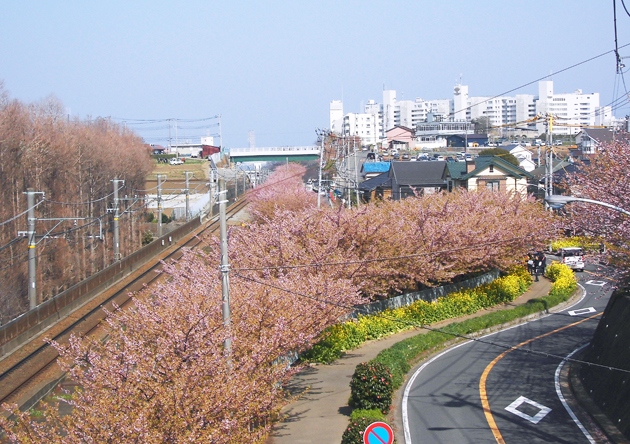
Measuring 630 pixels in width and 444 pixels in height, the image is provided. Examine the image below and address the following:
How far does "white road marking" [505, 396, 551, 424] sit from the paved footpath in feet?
14.0

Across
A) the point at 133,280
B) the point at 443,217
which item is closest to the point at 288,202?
the point at 133,280

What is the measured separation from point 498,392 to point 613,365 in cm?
310

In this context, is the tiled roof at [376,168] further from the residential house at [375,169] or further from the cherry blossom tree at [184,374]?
the cherry blossom tree at [184,374]

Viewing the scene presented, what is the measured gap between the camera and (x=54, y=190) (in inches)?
1505

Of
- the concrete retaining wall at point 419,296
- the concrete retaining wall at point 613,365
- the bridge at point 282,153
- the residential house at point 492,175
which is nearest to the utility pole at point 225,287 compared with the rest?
the concrete retaining wall at point 613,365

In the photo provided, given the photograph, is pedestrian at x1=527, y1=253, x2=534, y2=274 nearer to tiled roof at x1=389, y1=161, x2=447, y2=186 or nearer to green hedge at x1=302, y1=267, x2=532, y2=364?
green hedge at x1=302, y1=267, x2=532, y2=364

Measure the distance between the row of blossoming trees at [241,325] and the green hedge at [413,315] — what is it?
4.01 feet

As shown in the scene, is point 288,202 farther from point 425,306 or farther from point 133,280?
point 425,306

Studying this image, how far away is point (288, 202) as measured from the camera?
Result: 159ft

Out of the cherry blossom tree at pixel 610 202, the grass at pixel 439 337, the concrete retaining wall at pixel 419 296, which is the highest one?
the cherry blossom tree at pixel 610 202

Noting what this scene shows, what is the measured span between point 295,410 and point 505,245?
51.6 feet

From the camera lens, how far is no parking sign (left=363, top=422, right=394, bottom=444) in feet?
34.3

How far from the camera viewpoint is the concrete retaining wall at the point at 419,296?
22359 millimetres

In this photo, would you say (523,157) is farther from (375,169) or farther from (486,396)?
(486,396)
